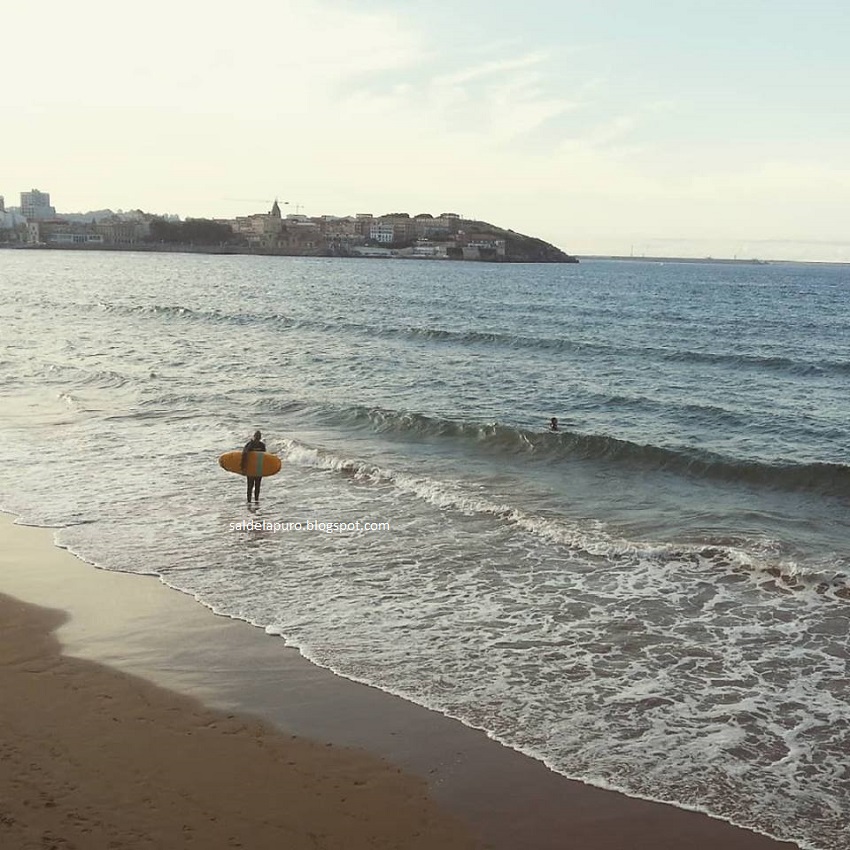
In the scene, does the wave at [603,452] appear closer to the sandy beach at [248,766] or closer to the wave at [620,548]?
the wave at [620,548]

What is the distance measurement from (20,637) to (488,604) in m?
5.54

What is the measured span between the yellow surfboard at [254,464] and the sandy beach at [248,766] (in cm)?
593

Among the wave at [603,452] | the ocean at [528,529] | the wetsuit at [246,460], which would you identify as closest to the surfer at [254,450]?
the wetsuit at [246,460]

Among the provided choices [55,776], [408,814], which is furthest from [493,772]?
[55,776]

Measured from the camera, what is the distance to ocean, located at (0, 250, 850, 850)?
8.88 metres

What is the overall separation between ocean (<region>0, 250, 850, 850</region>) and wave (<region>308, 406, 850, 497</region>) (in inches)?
3.1

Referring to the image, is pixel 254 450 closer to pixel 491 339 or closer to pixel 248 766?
pixel 248 766

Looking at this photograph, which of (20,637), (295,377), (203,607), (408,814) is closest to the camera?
(408,814)

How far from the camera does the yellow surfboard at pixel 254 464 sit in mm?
16266

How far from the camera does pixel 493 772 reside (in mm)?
7863

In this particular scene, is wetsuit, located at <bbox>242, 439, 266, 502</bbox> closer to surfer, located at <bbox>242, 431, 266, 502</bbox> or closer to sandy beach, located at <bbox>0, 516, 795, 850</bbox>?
surfer, located at <bbox>242, 431, 266, 502</bbox>

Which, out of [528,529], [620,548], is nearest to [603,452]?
[528,529]

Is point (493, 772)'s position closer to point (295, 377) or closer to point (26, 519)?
point (26, 519)

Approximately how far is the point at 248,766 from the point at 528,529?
818cm
